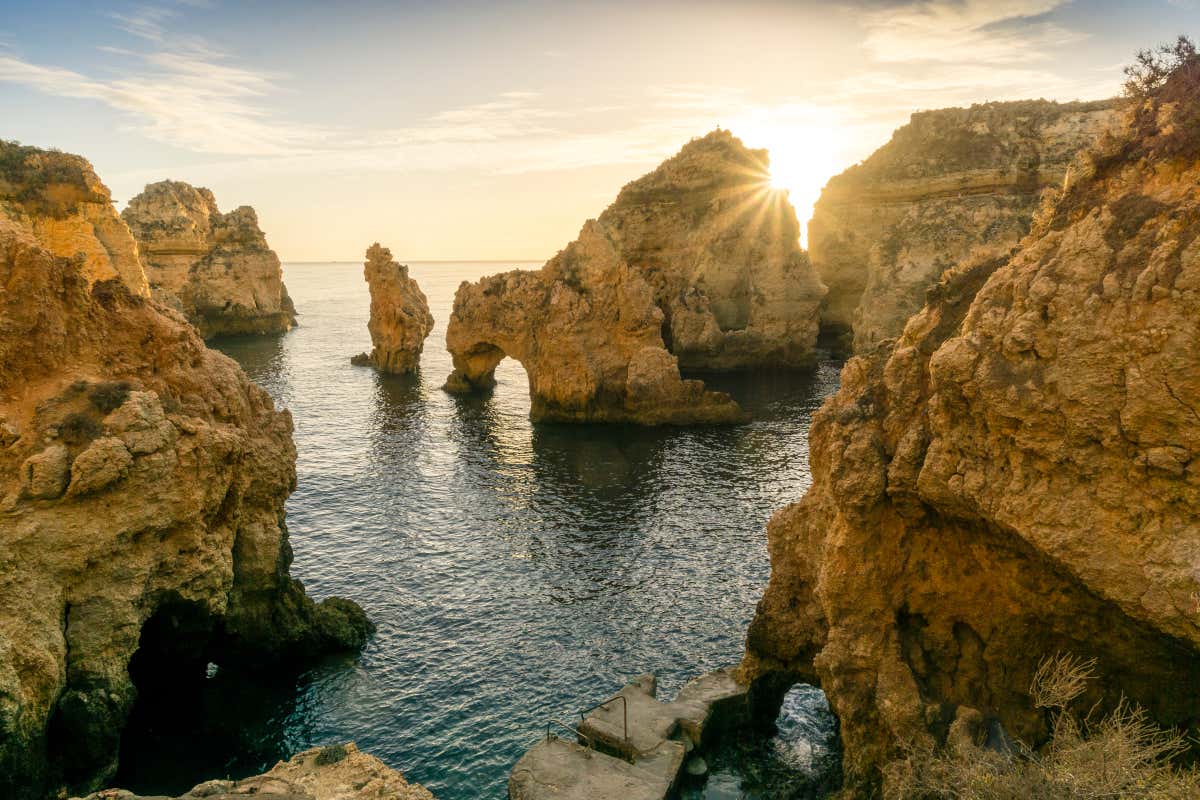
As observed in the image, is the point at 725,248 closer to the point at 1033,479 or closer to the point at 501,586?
the point at 501,586

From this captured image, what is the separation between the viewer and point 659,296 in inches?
2820

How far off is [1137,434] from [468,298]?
53078 millimetres

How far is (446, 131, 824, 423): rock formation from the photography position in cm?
5447

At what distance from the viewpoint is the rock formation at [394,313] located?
72188 mm

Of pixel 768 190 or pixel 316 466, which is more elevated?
pixel 768 190

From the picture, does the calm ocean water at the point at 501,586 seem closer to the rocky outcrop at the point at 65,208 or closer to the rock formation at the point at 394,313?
the rocky outcrop at the point at 65,208

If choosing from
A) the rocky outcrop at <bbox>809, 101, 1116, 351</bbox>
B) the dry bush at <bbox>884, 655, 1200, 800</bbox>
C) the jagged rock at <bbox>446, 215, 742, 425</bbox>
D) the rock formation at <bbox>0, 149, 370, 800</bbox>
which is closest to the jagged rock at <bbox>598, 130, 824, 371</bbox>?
the rocky outcrop at <bbox>809, 101, 1116, 351</bbox>

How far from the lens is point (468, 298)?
60.3 meters

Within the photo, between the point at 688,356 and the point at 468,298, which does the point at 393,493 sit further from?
the point at 688,356

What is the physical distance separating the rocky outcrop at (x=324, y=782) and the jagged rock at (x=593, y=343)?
124 ft

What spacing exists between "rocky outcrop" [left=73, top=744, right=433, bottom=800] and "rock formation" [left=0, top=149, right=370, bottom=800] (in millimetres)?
3022

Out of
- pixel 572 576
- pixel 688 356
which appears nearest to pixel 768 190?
pixel 688 356

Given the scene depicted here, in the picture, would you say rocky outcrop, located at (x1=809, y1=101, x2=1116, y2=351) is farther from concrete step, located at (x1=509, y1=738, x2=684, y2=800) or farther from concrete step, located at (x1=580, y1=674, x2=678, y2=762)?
concrete step, located at (x1=509, y1=738, x2=684, y2=800)

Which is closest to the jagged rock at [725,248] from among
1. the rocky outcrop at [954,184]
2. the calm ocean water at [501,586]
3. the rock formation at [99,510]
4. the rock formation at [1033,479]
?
the rocky outcrop at [954,184]
